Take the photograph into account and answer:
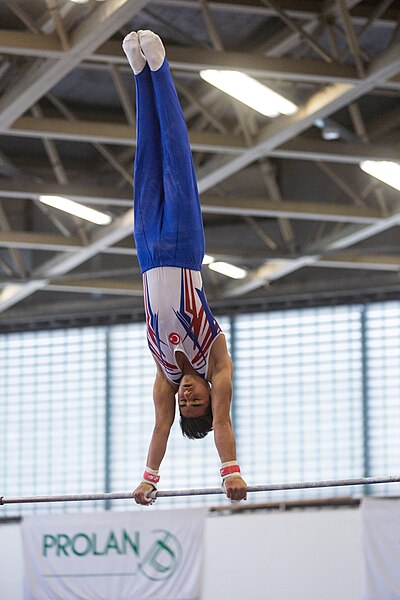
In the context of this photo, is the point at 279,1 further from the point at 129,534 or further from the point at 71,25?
the point at 129,534

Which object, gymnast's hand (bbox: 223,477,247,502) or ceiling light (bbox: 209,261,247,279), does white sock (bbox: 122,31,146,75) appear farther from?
ceiling light (bbox: 209,261,247,279)

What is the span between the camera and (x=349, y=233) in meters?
15.1

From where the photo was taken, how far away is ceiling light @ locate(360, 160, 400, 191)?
43.2ft

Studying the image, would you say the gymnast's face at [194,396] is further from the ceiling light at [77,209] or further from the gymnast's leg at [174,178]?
the ceiling light at [77,209]

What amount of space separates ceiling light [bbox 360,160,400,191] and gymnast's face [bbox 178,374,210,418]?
7049 millimetres

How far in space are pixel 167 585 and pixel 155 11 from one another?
584 cm

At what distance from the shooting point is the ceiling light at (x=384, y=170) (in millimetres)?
13180

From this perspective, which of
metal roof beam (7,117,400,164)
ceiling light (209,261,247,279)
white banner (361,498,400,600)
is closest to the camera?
white banner (361,498,400,600)

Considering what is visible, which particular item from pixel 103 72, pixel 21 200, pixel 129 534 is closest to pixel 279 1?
pixel 103 72

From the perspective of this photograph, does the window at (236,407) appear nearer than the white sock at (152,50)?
No

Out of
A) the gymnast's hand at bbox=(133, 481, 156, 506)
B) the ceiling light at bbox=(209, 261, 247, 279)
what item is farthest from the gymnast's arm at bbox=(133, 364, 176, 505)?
the ceiling light at bbox=(209, 261, 247, 279)

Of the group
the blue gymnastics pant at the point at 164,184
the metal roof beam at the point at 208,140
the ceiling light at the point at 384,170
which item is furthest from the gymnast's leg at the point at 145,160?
the ceiling light at the point at 384,170

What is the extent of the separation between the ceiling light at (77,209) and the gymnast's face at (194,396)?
24.7 feet

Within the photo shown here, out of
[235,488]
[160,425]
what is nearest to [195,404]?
[160,425]
